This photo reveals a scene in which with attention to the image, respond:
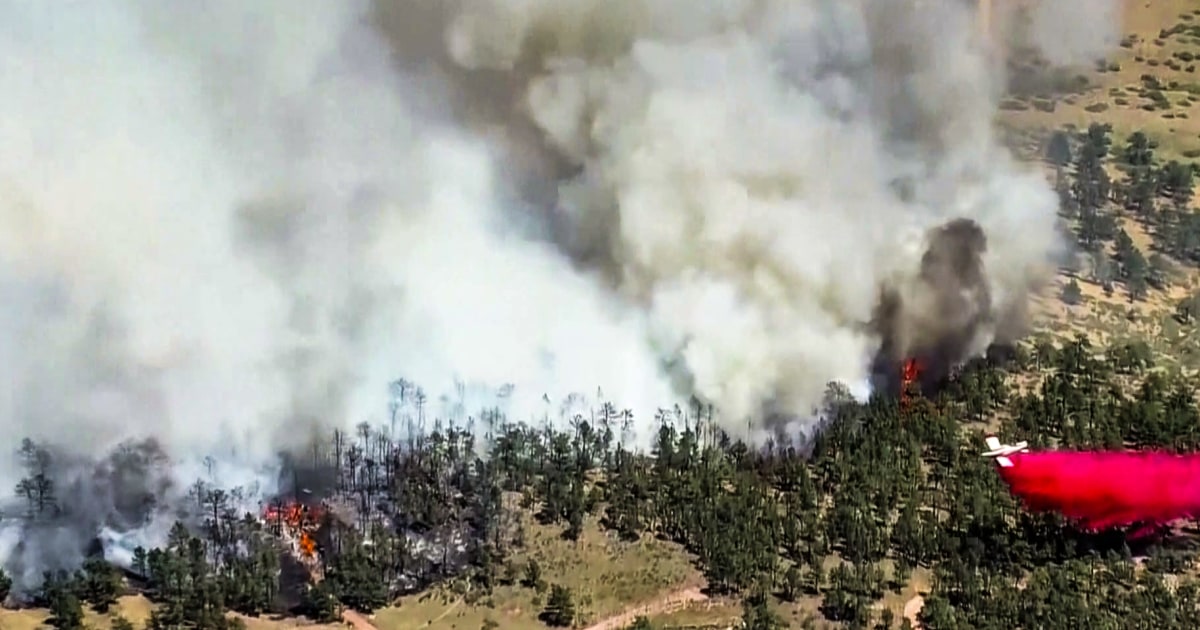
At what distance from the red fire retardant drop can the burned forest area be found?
162mm

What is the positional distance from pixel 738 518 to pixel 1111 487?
2.95m

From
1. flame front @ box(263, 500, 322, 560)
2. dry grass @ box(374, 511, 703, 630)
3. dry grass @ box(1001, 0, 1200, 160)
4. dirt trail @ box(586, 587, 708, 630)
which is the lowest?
dirt trail @ box(586, 587, 708, 630)

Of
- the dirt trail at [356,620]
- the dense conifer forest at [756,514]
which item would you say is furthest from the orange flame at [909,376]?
the dirt trail at [356,620]

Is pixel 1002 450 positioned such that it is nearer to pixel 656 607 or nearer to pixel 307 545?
pixel 656 607

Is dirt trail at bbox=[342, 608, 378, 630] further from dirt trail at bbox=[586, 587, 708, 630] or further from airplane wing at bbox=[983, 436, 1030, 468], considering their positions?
airplane wing at bbox=[983, 436, 1030, 468]

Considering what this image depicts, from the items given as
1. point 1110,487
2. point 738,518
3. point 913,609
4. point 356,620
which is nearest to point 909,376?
point 1110,487

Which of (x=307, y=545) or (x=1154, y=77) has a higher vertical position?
(x=1154, y=77)

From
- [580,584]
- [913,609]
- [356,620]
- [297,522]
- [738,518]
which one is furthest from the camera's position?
[297,522]

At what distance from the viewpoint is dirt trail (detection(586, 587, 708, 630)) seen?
11.8 metres

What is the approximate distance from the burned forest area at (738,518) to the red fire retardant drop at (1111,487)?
6.4 inches

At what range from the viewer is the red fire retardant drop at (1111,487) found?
12.1m

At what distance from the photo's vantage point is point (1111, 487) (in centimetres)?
1220

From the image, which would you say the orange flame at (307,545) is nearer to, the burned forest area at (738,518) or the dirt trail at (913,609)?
the burned forest area at (738,518)

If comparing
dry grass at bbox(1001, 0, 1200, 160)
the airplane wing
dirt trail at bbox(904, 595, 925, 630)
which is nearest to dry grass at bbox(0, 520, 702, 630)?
dirt trail at bbox(904, 595, 925, 630)
